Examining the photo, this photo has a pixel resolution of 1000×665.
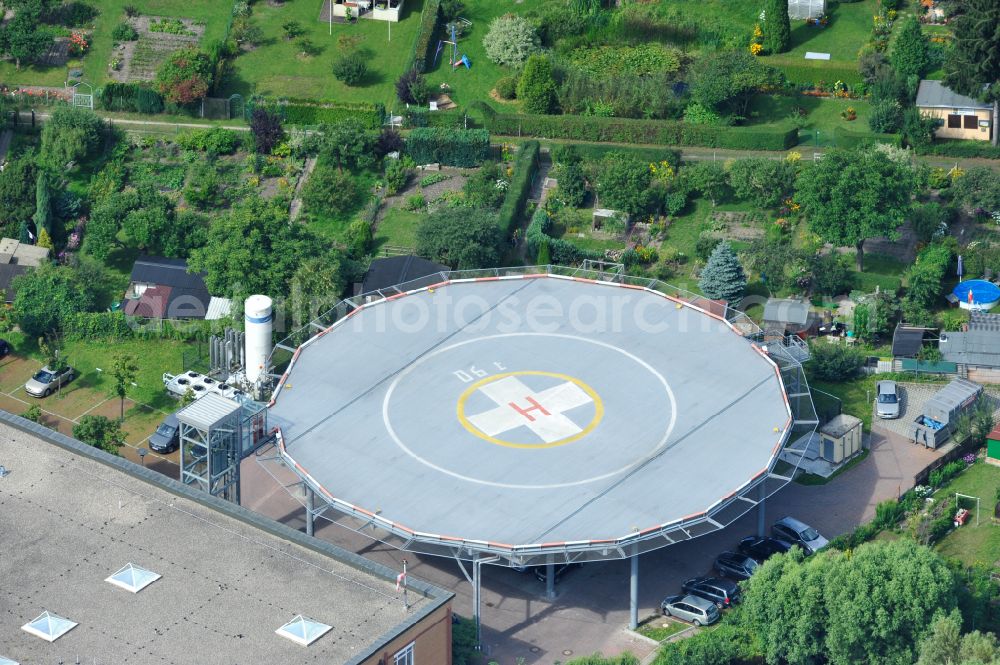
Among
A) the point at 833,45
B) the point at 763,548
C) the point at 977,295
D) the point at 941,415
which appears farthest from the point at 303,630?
the point at 833,45

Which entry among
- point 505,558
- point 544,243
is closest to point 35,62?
point 544,243

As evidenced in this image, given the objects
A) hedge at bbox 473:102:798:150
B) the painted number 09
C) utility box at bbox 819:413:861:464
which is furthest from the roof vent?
hedge at bbox 473:102:798:150

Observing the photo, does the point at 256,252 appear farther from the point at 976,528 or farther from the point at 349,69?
the point at 976,528

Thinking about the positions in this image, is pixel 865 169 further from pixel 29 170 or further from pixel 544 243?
pixel 29 170

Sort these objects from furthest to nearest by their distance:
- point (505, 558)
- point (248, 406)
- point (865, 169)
A: 1. point (865, 169)
2. point (248, 406)
3. point (505, 558)

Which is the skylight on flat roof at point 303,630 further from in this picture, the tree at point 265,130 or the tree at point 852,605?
the tree at point 265,130

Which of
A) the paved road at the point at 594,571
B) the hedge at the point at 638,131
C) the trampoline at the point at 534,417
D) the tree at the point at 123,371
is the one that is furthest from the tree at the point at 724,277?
the tree at the point at 123,371

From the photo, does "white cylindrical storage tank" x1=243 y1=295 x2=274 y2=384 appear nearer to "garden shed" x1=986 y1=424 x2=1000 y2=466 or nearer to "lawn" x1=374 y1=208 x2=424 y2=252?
"lawn" x1=374 y1=208 x2=424 y2=252
